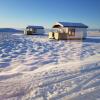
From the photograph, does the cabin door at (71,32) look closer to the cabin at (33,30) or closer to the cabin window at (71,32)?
the cabin window at (71,32)

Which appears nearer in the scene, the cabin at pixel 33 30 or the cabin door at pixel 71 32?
the cabin door at pixel 71 32

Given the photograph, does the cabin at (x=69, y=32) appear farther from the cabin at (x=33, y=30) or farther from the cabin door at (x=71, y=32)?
the cabin at (x=33, y=30)

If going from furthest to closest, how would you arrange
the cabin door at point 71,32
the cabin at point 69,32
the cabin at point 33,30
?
1. the cabin at point 33,30
2. the cabin door at point 71,32
3. the cabin at point 69,32

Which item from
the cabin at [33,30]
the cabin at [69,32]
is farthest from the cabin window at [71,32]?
the cabin at [33,30]

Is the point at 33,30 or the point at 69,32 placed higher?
the point at 69,32

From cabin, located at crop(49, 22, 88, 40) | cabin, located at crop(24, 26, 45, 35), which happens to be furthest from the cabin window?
cabin, located at crop(24, 26, 45, 35)

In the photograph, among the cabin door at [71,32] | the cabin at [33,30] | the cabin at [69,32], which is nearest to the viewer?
the cabin at [69,32]

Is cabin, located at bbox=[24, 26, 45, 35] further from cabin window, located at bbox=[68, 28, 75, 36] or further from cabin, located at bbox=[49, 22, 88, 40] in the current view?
cabin window, located at bbox=[68, 28, 75, 36]

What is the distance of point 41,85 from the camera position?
6098mm

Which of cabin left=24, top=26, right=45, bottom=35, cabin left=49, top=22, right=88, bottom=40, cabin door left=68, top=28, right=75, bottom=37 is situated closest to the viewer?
cabin left=49, top=22, right=88, bottom=40

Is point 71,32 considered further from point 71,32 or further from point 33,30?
point 33,30

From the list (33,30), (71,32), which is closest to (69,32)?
(71,32)

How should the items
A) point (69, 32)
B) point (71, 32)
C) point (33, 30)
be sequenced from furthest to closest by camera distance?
point (33, 30)
point (71, 32)
point (69, 32)

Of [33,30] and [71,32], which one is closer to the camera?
[71,32]
